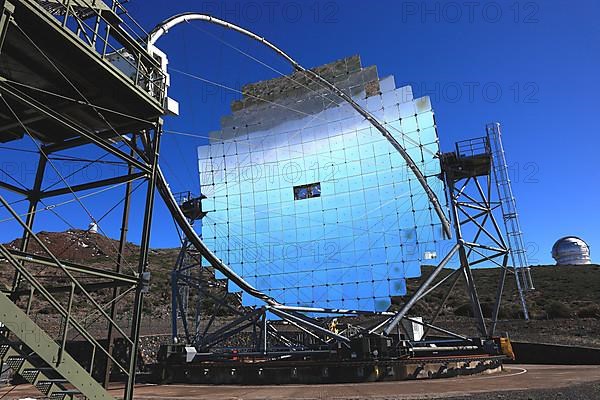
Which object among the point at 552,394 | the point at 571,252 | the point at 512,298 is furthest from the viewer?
the point at 571,252

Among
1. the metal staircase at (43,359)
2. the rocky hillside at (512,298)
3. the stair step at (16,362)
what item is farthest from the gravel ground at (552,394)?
the rocky hillside at (512,298)

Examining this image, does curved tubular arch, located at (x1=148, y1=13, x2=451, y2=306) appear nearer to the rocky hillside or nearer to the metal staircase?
the rocky hillside

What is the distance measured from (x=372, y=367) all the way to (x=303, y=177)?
33.0ft

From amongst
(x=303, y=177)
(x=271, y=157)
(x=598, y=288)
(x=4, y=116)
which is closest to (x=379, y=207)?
(x=303, y=177)

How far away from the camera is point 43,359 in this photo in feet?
26.3

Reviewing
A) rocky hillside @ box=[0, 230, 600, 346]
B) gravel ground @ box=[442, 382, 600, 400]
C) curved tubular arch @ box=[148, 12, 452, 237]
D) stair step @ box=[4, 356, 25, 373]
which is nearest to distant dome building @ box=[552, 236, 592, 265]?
rocky hillside @ box=[0, 230, 600, 346]

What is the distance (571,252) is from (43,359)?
302ft

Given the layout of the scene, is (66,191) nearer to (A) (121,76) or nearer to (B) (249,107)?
(A) (121,76)

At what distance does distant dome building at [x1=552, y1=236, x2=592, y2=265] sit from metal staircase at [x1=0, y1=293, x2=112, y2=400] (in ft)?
295

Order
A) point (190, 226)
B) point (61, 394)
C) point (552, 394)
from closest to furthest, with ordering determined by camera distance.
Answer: point (61, 394) < point (552, 394) < point (190, 226)

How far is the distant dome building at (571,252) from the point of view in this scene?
268 ft

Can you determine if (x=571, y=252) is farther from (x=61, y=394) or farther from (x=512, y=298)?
(x=61, y=394)

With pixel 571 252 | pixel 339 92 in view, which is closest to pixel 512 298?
pixel 571 252

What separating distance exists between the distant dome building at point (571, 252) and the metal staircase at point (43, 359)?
89885 millimetres
